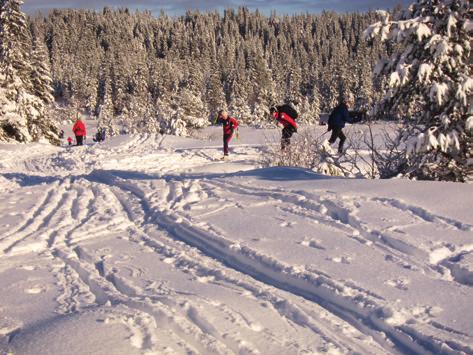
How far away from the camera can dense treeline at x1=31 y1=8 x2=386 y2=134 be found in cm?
6412

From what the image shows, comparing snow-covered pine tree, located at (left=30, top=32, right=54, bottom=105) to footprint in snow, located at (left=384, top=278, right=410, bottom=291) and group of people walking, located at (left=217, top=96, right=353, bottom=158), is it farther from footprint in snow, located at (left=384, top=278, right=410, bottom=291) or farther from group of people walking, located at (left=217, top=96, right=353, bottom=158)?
footprint in snow, located at (left=384, top=278, right=410, bottom=291)

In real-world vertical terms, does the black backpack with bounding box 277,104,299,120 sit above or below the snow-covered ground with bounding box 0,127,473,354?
above

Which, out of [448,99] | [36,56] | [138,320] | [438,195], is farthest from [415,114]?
[36,56]

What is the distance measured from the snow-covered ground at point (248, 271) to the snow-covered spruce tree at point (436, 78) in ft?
4.90

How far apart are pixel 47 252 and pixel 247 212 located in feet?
8.27

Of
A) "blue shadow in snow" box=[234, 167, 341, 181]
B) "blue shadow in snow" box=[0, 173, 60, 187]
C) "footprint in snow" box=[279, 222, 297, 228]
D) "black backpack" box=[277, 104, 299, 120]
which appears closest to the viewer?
"footprint in snow" box=[279, 222, 297, 228]

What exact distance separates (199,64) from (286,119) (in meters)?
89.8

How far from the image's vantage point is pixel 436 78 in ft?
23.3

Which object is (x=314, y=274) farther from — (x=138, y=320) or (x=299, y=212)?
(x=299, y=212)

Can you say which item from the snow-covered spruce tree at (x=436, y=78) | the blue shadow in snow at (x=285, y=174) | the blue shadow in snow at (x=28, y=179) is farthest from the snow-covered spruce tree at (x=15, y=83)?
the snow-covered spruce tree at (x=436, y=78)

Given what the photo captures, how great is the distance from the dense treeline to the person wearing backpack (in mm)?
9584

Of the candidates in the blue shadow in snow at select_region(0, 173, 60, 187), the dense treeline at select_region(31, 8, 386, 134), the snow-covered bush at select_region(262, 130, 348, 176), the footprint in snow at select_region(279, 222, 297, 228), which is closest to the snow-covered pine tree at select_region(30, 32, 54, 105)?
the dense treeline at select_region(31, 8, 386, 134)

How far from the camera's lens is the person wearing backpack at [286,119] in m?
11.3

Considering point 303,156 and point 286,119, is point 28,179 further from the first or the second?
point 303,156
